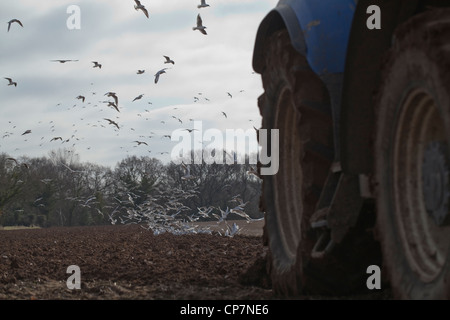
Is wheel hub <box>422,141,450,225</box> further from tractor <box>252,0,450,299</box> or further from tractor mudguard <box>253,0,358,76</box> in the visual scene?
tractor mudguard <box>253,0,358,76</box>

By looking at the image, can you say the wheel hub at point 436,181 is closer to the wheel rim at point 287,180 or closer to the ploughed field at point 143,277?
the ploughed field at point 143,277

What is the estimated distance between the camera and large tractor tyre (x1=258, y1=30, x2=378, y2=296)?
13.0 feet

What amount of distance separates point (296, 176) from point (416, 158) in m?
2.07

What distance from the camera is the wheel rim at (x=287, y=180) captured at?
4.96 m

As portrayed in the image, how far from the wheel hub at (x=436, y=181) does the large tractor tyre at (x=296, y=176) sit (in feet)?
3.29

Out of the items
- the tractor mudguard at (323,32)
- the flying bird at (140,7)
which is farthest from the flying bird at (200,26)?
the tractor mudguard at (323,32)

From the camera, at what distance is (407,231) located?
303 centimetres

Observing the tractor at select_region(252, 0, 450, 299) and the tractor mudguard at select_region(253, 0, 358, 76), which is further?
the tractor mudguard at select_region(253, 0, 358, 76)

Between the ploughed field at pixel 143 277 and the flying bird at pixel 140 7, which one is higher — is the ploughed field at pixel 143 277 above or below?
below

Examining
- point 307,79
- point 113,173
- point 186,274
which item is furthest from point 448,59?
point 113,173

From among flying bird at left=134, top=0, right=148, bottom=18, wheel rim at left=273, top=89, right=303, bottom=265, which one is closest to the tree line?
flying bird at left=134, top=0, right=148, bottom=18
